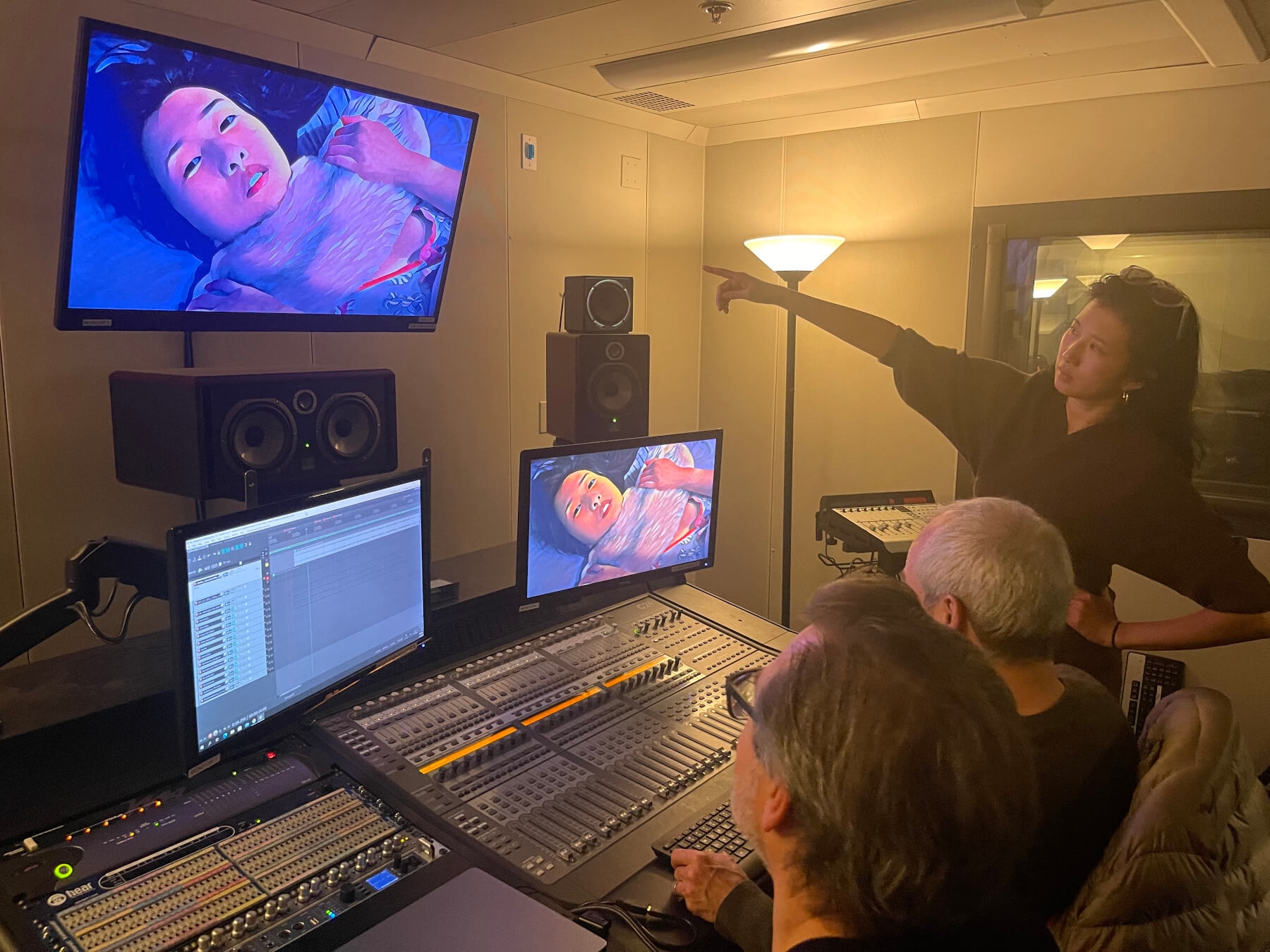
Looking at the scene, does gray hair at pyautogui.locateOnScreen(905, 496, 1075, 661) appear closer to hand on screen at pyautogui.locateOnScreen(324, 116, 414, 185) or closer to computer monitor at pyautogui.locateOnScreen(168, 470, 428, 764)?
computer monitor at pyautogui.locateOnScreen(168, 470, 428, 764)

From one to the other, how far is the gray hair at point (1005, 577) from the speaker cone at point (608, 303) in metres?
1.31

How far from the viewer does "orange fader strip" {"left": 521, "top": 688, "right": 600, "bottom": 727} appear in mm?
1525

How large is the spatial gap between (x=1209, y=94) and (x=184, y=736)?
10.5 ft

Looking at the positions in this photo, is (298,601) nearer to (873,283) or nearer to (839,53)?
(839,53)

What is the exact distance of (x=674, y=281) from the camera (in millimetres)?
3809

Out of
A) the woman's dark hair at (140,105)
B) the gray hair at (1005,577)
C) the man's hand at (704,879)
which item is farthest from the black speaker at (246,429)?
the gray hair at (1005,577)

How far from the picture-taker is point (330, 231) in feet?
7.00

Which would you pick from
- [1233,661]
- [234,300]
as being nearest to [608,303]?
[234,300]

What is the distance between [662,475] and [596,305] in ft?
2.30

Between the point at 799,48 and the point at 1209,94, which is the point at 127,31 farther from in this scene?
the point at 1209,94

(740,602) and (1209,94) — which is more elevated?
(1209,94)

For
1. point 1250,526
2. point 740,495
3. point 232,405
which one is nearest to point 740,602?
point 740,495

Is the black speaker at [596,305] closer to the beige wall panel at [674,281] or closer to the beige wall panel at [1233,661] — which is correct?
the beige wall panel at [674,281]

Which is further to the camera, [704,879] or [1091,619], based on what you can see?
[1091,619]
